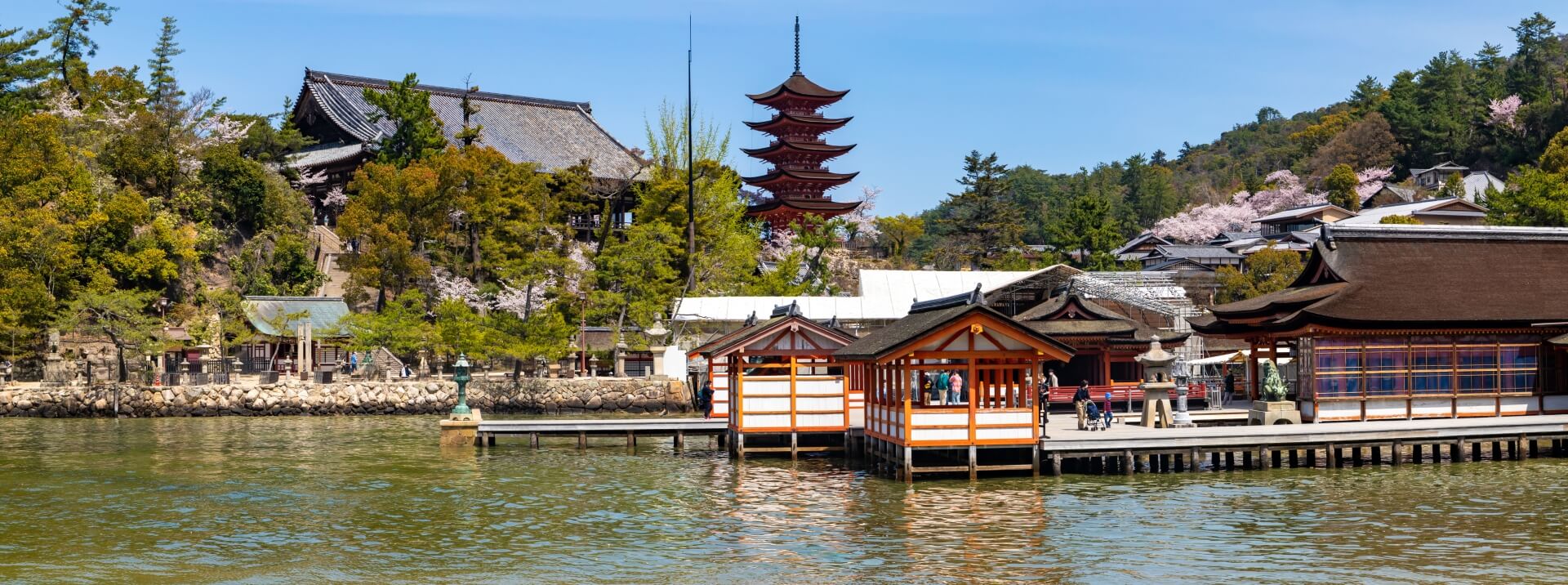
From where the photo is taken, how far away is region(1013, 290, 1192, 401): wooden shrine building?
4241cm

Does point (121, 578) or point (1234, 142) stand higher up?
point (1234, 142)

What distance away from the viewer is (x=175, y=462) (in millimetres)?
34469

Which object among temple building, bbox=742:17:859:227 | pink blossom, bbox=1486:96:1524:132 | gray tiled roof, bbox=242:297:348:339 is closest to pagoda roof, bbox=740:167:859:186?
temple building, bbox=742:17:859:227

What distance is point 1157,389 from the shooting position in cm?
3344

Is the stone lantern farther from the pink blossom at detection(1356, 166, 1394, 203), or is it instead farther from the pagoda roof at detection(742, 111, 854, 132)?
the pink blossom at detection(1356, 166, 1394, 203)

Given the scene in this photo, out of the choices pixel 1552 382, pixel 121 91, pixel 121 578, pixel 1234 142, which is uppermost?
pixel 1234 142

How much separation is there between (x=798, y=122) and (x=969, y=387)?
56670 millimetres

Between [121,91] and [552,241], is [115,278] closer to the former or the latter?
[121,91]

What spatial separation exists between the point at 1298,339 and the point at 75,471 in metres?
28.1

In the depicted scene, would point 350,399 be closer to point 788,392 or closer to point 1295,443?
point 788,392

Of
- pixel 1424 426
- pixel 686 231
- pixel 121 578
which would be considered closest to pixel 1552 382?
pixel 1424 426

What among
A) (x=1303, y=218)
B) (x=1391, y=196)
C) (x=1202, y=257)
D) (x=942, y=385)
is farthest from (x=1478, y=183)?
(x=942, y=385)

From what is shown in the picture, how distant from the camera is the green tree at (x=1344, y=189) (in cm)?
9100

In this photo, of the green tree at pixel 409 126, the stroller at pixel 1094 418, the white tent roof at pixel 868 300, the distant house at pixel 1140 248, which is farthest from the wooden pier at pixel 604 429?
the distant house at pixel 1140 248
